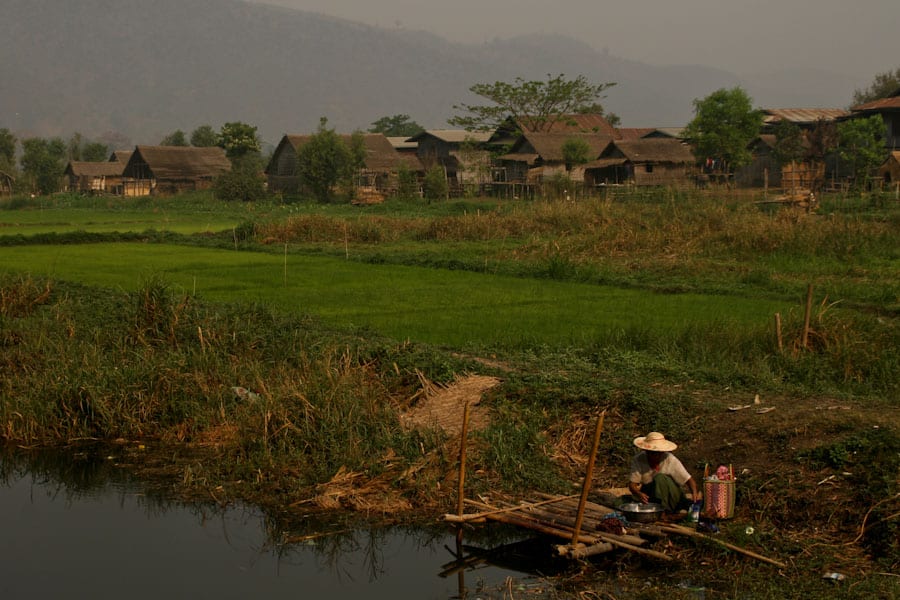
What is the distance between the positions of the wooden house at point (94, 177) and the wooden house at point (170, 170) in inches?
150

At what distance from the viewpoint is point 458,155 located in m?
58.4

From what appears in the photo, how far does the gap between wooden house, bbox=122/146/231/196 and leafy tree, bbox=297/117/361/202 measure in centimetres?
1122

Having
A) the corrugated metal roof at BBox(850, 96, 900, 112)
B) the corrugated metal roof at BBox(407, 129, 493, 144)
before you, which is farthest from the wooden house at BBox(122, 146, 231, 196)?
the corrugated metal roof at BBox(850, 96, 900, 112)

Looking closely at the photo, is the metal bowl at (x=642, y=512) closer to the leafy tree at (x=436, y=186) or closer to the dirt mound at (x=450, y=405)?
the dirt mound at (x=450, y=405)

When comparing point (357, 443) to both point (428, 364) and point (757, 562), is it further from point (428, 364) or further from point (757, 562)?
point (757, 562)

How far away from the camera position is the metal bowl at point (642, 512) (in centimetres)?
740

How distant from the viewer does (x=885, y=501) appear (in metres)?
7.28

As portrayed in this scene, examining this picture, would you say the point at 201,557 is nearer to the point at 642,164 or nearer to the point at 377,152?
the point at 642,164

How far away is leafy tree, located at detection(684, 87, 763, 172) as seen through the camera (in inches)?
1944

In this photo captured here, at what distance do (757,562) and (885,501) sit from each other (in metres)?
1.00

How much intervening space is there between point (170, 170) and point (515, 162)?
2202cm

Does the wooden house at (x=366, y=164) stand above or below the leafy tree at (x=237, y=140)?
below

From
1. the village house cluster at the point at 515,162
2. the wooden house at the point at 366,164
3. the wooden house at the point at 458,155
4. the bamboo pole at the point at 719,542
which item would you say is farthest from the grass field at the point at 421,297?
the wooden house at the point at 366,164

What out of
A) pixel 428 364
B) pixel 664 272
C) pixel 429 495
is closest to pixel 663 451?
pixel 429 495
